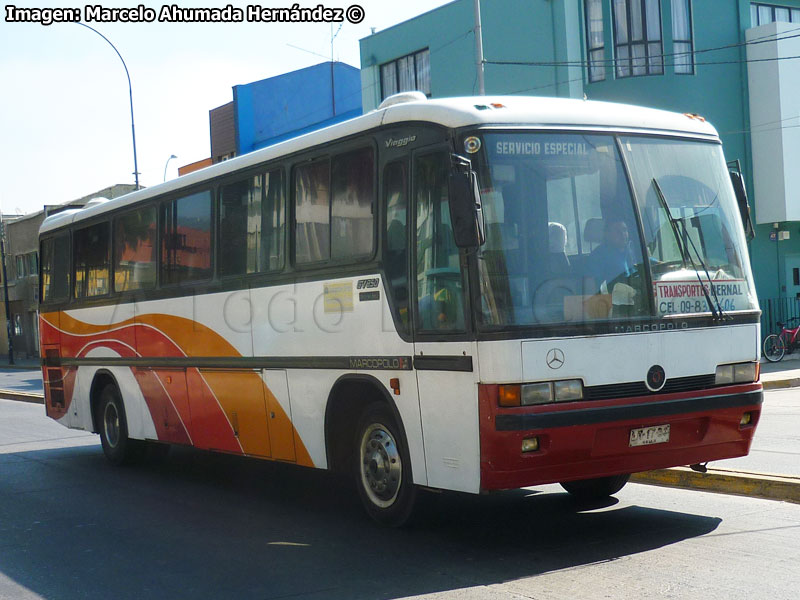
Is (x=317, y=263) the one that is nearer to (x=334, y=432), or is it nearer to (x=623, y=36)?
(x=334, y=432)

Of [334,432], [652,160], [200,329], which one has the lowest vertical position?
[334,432]

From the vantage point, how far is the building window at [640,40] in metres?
25.6

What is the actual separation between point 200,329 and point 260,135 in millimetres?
34598

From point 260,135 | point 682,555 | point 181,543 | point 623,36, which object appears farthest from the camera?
point 260,135

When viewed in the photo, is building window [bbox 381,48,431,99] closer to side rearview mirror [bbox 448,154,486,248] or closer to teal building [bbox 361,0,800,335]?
teal building [bbox 361,0,800,335]

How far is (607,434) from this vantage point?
22.6 feet

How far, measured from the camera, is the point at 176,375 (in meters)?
11.3

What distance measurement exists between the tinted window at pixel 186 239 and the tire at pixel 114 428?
2297 millimetres

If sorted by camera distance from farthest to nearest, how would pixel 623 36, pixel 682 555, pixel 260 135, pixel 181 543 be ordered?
pixel 260 135 < pixel 623 36 < pixel 181 543 < pixel 682 555

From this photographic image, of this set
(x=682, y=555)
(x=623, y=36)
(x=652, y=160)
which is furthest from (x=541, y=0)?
(x=682, y=555)

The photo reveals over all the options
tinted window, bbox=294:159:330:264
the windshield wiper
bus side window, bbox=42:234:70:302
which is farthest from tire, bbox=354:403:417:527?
bus side window, bbox=42:234:70:302

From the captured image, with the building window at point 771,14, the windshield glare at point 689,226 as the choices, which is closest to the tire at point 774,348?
the building window at point 771,14

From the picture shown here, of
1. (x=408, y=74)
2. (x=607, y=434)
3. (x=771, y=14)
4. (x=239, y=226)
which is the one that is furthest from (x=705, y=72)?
(x=607, y=434)

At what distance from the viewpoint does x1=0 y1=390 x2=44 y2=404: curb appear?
26.7 metres
